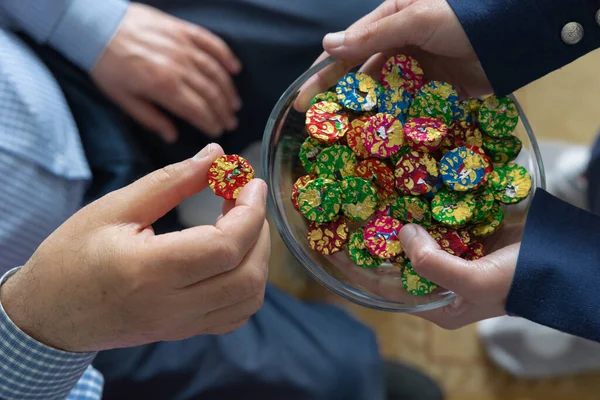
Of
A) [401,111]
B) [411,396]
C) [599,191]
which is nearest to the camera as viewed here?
[401,111]

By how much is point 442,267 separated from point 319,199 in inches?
6.9

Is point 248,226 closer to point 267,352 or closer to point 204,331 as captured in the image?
point 204,331

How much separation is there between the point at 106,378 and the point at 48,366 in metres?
0.27

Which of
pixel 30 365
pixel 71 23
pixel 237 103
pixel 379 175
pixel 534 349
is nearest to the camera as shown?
pixel 30 365

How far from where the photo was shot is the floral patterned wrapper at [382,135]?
2.35 feet

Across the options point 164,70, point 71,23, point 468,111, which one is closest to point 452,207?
point 468,111

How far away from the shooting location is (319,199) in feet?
2.37

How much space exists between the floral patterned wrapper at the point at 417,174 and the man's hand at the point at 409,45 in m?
0.15

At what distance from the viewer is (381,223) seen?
0.73 meters

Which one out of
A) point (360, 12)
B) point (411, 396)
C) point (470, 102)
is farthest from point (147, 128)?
point (411, 396)

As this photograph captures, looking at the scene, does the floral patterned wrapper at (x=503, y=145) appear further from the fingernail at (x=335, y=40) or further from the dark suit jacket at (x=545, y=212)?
the fingernail at (x=335, y=40)

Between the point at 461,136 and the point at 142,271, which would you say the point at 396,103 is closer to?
the point at 461,136

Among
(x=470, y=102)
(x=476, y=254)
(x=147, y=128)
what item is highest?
(x=470, y=102)

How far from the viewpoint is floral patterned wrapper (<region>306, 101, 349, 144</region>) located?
28.5 inches
